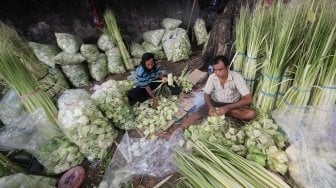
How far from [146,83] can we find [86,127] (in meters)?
1.24

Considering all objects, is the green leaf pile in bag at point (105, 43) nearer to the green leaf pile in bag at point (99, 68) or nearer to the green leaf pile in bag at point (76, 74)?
the green leaf pile in bag at point (99, 68)

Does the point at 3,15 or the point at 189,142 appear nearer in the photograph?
the point at 189,142

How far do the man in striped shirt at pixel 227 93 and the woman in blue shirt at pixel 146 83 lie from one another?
0.88m

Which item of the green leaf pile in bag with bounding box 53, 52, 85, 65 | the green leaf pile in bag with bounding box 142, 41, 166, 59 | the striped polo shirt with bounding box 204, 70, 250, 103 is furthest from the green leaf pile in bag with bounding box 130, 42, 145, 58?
the striped polo shirt with bounding box 204, 70, 250, 103

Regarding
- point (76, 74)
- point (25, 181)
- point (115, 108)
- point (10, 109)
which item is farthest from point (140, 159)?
point (76, 74)

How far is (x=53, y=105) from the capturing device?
11.2 ft

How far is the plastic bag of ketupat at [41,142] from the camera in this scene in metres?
2.98

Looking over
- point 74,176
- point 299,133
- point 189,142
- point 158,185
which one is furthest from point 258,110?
point 74,176

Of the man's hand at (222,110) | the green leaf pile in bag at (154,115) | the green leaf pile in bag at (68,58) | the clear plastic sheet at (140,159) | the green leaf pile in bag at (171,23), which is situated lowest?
the clear plastic sheet at (140,159)

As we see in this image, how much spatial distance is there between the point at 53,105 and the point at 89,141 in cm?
82

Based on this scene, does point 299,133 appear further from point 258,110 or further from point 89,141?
point 89,141

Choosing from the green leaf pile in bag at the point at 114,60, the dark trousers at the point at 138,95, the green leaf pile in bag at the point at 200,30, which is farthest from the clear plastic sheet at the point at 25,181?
the green leaf pile in bag at the point at 200,30

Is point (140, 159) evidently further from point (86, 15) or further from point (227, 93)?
point (86, 15)

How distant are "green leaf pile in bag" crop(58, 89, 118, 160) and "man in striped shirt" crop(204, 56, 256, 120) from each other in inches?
55.0
